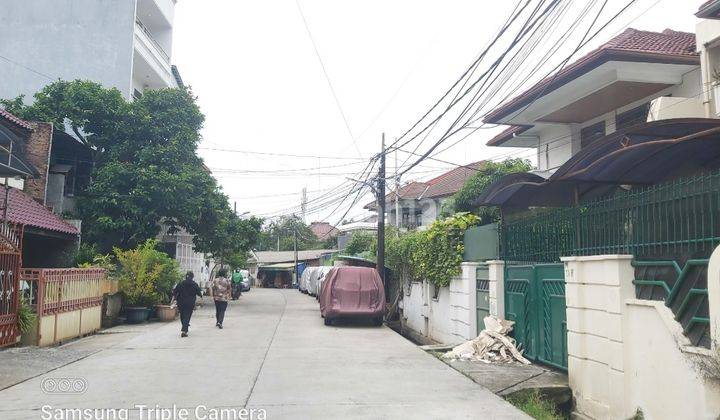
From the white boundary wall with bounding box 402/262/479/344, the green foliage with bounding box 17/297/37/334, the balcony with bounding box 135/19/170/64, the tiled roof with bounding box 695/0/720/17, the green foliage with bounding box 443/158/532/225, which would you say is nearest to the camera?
the tiled roof with bounding box 695/0/720/17

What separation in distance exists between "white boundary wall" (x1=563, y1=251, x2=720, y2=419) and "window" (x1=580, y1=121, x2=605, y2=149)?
867 centimetres

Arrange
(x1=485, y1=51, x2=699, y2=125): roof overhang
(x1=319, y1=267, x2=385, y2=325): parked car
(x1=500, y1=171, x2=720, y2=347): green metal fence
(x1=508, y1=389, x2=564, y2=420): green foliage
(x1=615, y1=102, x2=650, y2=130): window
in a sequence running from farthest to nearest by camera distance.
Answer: (x1=319, y1=267, x2=385, y2=325): parked car
(x1=615, y1=102, x2=650, y2=130): window
(x1=485, y1=51, x2=699, y2=125): roof overhang
(x1=508, y1=389, x2=564, y2=420): green foliage
(x1=500, y1=171, x2=720, y2=347): green metal fence

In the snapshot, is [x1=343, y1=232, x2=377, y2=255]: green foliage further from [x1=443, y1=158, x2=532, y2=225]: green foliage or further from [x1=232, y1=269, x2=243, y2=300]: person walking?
[x1=443, y1=158, x2=532, y2=225]: green foliage

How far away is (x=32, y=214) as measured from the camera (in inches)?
564

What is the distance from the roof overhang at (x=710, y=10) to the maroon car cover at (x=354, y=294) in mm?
9833

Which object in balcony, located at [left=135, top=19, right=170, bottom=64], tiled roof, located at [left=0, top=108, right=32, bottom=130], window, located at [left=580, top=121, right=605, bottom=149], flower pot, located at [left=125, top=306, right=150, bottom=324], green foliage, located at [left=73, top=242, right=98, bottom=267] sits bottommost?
flower pot, located at [left=125, top=306, right=150, bottom=324]

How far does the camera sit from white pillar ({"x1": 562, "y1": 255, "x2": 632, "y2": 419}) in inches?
243

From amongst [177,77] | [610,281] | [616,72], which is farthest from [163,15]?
[610,281]

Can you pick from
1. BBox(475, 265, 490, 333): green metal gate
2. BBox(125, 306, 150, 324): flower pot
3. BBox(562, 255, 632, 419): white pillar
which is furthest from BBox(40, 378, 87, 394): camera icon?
BBox(125, 306, 150, 324): flower pot

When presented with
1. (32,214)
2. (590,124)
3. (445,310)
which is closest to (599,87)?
(590,124)

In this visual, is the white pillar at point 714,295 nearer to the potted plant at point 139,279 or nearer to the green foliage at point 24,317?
the green foliage at point 24,317

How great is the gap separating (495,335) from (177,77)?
2706 centimetres

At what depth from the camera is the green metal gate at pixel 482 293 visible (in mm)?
10766

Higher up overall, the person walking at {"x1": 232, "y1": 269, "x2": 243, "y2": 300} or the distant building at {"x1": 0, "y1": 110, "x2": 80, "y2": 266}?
the distant building at {"x1": 0, "y1": 110, "x2": 80, "y2": 266}
